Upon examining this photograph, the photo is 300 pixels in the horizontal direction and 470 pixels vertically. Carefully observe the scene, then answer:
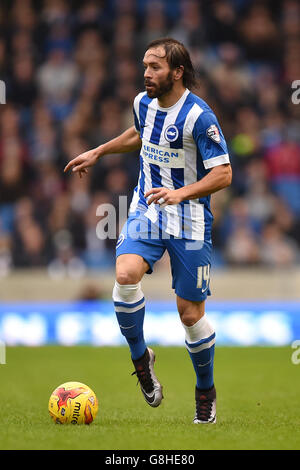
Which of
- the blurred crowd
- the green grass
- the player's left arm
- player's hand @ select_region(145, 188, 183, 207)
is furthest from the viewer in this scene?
the blurred crowd

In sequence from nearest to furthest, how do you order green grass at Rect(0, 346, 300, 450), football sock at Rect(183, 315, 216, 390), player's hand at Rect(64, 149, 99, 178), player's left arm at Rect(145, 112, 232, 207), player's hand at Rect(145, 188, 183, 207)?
green grass at Rect(0, 346, 300, 450)
player's hand at Rect(145, 188, 183, 207)
player's left arm at Rect(145, 112, 232, 207)
football sock at Rect(183, 315, 216, 390)
player's hand at Rect(64, 149, 99, 178)

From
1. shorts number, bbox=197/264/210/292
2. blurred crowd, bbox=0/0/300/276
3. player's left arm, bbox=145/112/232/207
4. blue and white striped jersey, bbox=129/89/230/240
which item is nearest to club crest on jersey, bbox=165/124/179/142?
blue and white striped jersey, bbox=129/89/230/240

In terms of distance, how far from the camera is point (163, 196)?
542 centimetres

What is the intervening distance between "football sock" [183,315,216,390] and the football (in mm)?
766

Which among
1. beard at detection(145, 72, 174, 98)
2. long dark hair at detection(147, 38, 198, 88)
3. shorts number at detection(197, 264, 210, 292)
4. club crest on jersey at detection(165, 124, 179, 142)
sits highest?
long dark hair at detection(147, 38, 198, 88)

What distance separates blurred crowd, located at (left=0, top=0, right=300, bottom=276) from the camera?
42.6 feet

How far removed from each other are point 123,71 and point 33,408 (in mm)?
9476

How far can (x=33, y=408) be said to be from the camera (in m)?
6.64

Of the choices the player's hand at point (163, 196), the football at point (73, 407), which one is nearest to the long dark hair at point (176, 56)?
the player's hand at point (163, 196)

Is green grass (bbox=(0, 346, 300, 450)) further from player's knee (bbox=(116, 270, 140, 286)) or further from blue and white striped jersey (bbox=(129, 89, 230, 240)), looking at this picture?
blue and white striped jersey (bbox=(129, 89, 230, 240))

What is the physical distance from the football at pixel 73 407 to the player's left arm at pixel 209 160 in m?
1.37

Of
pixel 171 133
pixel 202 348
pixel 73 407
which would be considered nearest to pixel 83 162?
→ pixel 171 133

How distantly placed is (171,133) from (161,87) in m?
0.31

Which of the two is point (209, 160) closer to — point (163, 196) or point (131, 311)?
point (163, 196)
